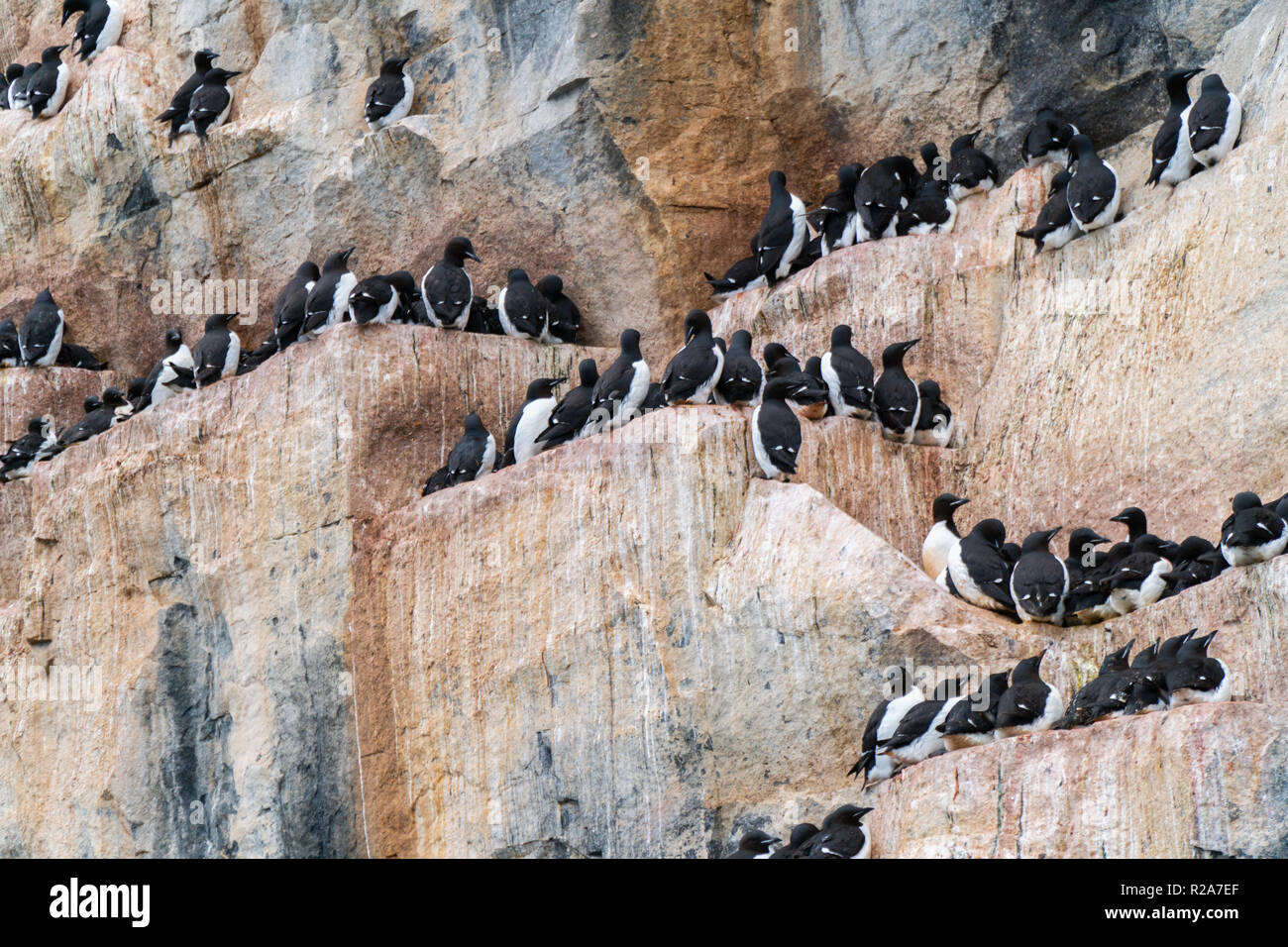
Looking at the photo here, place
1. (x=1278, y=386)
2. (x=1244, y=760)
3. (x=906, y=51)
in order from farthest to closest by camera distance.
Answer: (x=906, y=51) → (x=1278, y=386) → (x=1244, y=760)

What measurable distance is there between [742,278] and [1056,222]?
2.77m

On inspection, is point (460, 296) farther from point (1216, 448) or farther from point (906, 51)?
point (1216, 448)

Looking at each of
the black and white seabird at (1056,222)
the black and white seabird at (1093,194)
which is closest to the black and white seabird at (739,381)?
the black and white seabird at (1056,222)

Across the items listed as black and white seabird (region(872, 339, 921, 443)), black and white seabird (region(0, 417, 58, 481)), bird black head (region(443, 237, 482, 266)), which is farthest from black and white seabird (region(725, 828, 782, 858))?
black and white seabird (region(0, 417, 58, 481))

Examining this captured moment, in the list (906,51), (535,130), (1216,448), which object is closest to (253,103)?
(535,130)

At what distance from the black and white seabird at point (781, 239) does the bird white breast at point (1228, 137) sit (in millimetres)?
3253

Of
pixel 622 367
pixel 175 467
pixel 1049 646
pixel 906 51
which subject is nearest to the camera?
pixel 1049 646

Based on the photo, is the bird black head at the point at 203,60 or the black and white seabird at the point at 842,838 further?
the bird black head at the point at 203,60

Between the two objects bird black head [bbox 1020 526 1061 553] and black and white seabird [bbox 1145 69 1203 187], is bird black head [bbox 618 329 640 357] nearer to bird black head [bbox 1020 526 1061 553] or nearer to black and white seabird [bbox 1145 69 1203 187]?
bird black head [bbox 1020 526 1061 553]

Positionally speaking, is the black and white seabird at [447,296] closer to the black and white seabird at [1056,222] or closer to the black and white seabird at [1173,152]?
the black and white seabird at [1056,222]

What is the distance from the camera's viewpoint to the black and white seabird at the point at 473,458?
15086 mm

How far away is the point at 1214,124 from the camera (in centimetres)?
1465

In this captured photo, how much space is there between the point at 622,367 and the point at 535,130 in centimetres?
389

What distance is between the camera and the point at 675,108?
1811 centimetres
